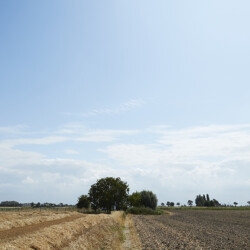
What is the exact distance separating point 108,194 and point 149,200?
31766mm

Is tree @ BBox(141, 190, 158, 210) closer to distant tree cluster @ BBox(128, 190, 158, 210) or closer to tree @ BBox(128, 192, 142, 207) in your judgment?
distant tree cluster @ BBox(128, 190, 158, 210)

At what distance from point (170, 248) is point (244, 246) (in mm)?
8029

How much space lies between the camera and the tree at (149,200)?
118 metres

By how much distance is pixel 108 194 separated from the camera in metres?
93.8

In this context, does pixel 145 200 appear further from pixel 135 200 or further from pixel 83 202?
pixel 83 202

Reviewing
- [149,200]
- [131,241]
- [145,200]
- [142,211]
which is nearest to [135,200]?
[145,200]

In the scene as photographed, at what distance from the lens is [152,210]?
10938 cm

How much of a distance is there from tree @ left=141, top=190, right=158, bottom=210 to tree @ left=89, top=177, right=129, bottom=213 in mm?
22415

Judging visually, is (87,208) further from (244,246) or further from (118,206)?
(244,246)

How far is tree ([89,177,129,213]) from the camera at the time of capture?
3686 inches

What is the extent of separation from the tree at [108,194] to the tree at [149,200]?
22.4 m

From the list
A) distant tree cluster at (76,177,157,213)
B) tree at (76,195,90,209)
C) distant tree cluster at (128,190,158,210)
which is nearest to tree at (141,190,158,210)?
distant tree cluster at (128,190,158,210)

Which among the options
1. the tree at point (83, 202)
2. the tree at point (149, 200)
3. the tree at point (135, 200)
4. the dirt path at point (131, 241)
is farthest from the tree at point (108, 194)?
the dirt path at point (131, 241)

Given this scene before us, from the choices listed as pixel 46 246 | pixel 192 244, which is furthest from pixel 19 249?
pixel 192 244
